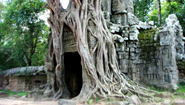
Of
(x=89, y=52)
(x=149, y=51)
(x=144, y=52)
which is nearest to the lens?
(x=89, y=52)

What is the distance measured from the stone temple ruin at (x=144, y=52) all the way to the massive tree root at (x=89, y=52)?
0.29 meters

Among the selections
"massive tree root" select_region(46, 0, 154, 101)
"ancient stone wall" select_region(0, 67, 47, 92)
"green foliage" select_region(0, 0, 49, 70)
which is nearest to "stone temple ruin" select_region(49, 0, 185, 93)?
"massive tree root" select_region(46, 0, 154, 101)

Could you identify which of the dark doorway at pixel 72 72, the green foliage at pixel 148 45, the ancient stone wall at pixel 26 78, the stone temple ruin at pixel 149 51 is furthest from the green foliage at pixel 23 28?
the green foliage at pixel 148 45

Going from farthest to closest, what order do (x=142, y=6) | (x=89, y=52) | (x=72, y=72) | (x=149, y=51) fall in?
1. (x=142, y=6)
2. (x=72, y=72)
3. (x=149, y=51)
4. (x=89, y=52)

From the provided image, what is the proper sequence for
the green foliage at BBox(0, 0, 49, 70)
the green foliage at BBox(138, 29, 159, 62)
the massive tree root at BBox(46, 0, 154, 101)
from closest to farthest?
the massive tree root at BBox(46, 0, 154, 101) < the green foliage at BBox(138, 29, 159, 62) < the green foliage at BBox(0, 0, 49, 70)

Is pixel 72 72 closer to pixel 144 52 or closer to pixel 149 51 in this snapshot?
pixel 144 52

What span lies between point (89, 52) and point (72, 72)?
227 centimetres

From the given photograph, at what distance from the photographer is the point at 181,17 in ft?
42.6

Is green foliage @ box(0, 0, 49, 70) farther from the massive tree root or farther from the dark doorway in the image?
the dark doorway

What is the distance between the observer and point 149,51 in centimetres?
780

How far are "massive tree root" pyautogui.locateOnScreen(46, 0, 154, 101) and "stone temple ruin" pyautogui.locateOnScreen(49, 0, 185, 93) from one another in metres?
0.29

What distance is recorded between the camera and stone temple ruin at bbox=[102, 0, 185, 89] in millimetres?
7336

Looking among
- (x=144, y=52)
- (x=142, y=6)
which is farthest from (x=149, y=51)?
(x=142, y=6)

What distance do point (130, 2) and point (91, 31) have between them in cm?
376
